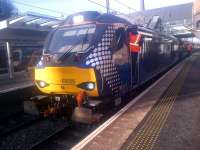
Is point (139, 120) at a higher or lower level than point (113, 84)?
lower

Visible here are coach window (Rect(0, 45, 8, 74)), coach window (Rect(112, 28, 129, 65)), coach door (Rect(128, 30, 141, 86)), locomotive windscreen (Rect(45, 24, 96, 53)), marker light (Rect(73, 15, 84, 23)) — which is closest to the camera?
locomotive windscreen (Rect(45, 24, 96, 53))

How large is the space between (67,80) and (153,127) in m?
2.63

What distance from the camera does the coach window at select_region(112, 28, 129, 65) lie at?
8148 mm

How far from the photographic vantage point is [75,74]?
7473mm

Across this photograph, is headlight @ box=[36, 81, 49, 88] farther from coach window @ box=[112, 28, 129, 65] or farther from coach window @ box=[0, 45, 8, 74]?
coach window @ box=[0, 45, 8, 74]

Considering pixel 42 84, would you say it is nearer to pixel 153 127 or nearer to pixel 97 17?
pixel 97 17

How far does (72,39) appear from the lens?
811 centimetres

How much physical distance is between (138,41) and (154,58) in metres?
3.88

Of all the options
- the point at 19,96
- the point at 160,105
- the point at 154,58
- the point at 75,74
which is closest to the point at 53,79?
the point at 75,74

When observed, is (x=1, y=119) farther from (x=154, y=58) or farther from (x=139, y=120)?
(x=154, y=58)

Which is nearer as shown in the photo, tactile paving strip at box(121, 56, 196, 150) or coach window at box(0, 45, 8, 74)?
tactile paving strip at box(121, 56, 196, 150)

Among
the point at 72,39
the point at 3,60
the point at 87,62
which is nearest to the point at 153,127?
the point at 87,62

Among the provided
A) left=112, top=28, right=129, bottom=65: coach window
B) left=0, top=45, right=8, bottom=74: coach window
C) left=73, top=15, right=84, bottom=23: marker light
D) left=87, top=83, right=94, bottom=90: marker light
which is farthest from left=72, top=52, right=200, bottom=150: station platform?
left=0, top=45, right=8, bottom=74: coach window

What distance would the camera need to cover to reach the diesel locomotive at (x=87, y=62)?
7398 mm
